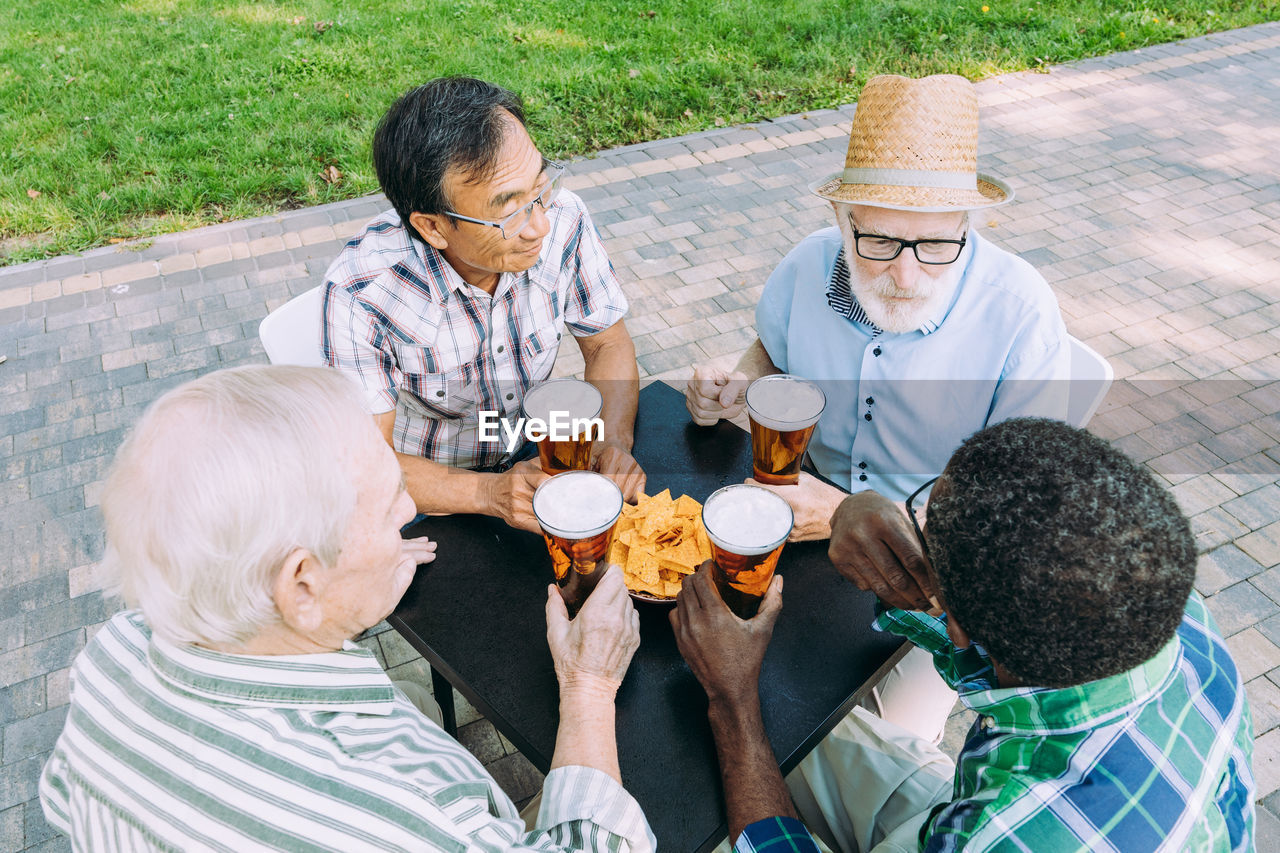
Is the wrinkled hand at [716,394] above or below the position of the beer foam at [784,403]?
below

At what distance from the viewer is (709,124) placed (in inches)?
254

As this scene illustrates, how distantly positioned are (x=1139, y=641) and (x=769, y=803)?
2.26ft

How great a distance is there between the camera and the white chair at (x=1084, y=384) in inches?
91.5

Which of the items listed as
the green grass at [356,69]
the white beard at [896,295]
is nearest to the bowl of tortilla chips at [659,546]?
the white beard at [896,295]

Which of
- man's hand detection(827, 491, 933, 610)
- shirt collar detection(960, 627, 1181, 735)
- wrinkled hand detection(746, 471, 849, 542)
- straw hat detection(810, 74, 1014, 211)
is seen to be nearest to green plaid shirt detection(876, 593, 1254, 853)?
shirt collar detection(960, 627, 1181, 735)

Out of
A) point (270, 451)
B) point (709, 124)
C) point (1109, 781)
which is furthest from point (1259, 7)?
point (270, 451)

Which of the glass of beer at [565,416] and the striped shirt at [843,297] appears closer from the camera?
the glass of beer at [565,416]

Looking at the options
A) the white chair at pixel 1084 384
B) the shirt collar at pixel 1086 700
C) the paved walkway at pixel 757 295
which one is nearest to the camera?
the shirt collar at pixel 1086 700

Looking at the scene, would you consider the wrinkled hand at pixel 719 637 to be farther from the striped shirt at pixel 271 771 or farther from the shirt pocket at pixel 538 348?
the shirt pocket at pixel 538 348

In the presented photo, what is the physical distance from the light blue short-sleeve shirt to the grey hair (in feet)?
5.43

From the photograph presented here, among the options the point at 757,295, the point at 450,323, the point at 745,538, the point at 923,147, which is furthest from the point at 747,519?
the point at 757,295

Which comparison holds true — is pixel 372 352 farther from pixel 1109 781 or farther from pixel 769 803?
pixel 1109 781

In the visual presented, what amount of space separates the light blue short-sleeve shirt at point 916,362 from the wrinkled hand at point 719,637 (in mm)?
971

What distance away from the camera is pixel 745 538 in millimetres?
1606
